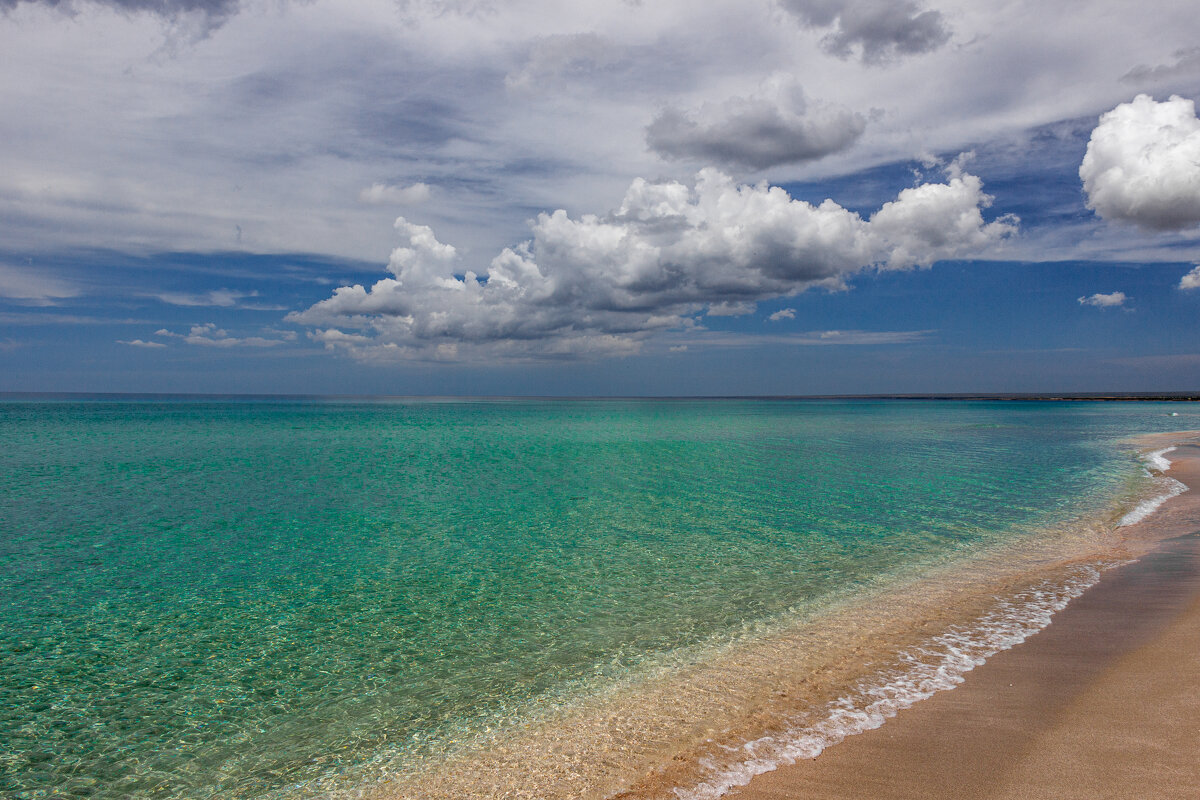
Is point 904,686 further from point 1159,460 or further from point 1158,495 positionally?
point 1159,460

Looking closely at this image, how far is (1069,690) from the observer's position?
797 centimetres

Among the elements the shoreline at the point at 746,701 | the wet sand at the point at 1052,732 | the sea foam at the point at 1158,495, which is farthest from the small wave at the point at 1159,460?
the wet sand at the point at 1052,732

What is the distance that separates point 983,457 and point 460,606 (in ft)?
130

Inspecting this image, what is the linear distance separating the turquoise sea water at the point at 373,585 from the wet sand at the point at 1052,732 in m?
3.78

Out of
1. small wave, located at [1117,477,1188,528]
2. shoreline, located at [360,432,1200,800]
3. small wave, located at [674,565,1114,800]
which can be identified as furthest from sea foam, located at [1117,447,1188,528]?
small wave, located at [674,565,1114,800]

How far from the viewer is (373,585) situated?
46.7 ft

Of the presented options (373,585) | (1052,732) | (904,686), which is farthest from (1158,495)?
(373,585)

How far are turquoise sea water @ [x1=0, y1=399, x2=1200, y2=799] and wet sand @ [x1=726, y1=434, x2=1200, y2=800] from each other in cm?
378

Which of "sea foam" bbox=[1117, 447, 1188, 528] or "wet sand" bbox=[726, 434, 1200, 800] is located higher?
"wet sand" bbox=[726, 434, 1200, 800]

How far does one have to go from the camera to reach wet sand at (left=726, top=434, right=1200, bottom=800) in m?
5.92

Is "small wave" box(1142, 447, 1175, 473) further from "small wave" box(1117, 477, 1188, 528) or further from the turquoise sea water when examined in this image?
"small wave" box(1117, 477, 1188, 528)

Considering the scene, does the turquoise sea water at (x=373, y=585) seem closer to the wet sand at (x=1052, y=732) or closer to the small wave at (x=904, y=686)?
the small wave at (x=904, y=686)

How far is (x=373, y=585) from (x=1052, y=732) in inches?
498

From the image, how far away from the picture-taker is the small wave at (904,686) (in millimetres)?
6574
